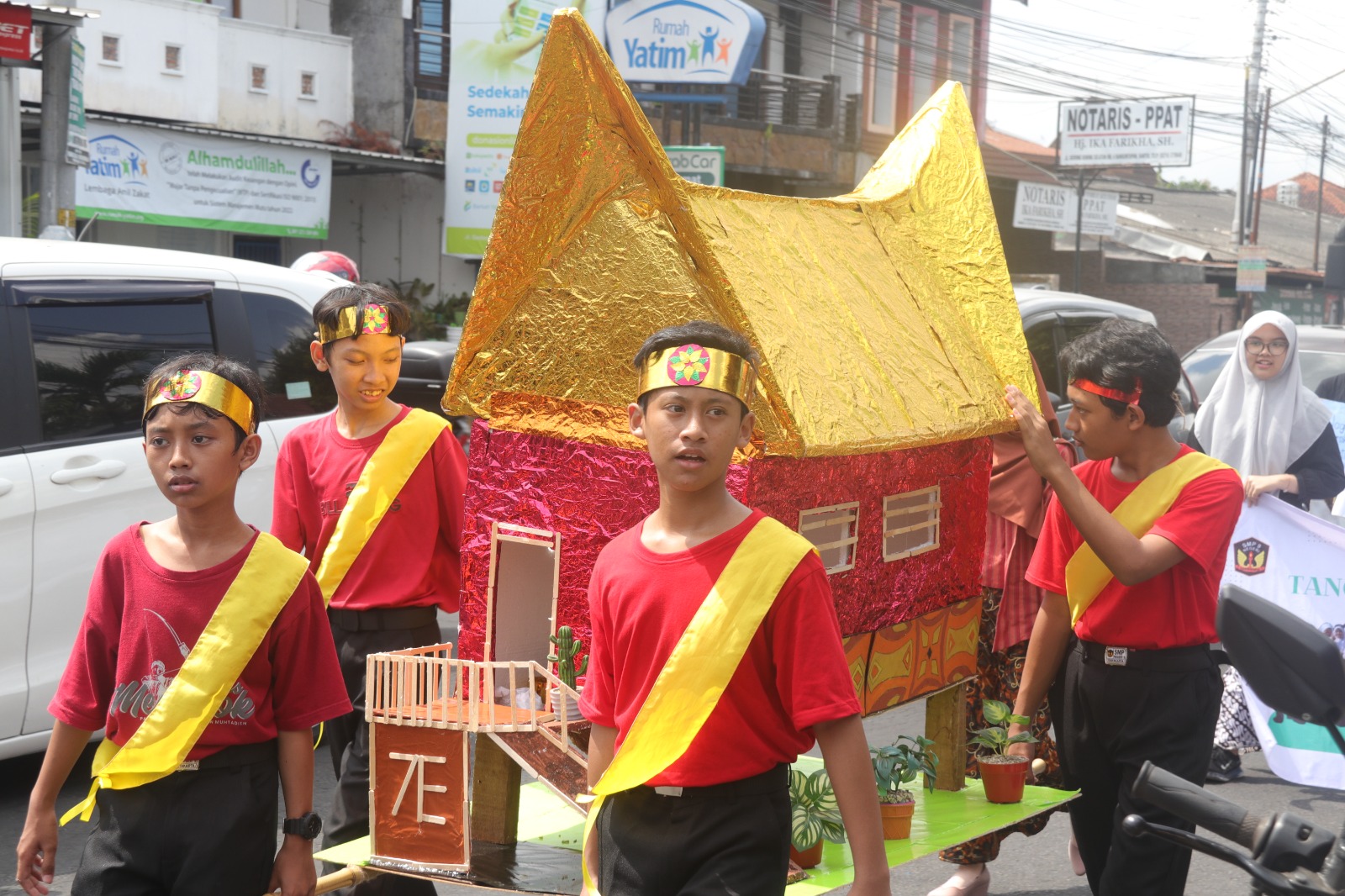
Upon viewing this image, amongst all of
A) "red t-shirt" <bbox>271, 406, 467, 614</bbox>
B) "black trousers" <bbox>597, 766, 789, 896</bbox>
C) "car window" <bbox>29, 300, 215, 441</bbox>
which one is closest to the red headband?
"black trousers" <bbox>597, 766, 789, 896</bbox>

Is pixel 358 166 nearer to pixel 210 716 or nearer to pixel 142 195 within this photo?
pixel 142 195

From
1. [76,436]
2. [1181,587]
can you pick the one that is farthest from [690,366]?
[76,436]

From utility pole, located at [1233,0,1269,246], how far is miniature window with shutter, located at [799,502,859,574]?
27478 millimetres

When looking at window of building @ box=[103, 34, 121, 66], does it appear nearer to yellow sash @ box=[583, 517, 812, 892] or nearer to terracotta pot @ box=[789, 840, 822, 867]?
terracotta pot @ box=[789, 840, 822, 867]

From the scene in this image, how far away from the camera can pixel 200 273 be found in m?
5.96

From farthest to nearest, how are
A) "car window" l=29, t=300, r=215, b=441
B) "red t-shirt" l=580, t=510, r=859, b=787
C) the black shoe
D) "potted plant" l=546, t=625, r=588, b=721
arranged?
the black shoe → "car window" l=29, t=300, r=215, b=441 → "potted plant" l=546, t=625, r=588, b=721 → "red t-shirt" l=580, t=510, r=859, b=787

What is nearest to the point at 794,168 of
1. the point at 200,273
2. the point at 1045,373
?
the point at 1045,373

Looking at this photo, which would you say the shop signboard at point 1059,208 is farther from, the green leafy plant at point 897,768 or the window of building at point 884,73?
the green leafy plant at point 897,768

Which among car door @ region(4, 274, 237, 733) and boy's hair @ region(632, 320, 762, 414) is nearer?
boy's hair @ region(632, 320, 762, 414)

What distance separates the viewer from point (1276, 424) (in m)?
6.74

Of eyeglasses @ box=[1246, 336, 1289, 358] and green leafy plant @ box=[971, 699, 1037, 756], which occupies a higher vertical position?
eyeglasses @ box=[1246, 336, 1289, 358]

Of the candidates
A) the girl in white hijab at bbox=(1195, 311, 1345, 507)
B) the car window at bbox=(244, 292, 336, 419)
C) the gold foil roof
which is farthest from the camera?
the girl in white hijab at bbox=(1195, 311, 1345, 507)

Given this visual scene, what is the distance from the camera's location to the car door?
526 cm

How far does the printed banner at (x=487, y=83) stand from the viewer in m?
19.2
